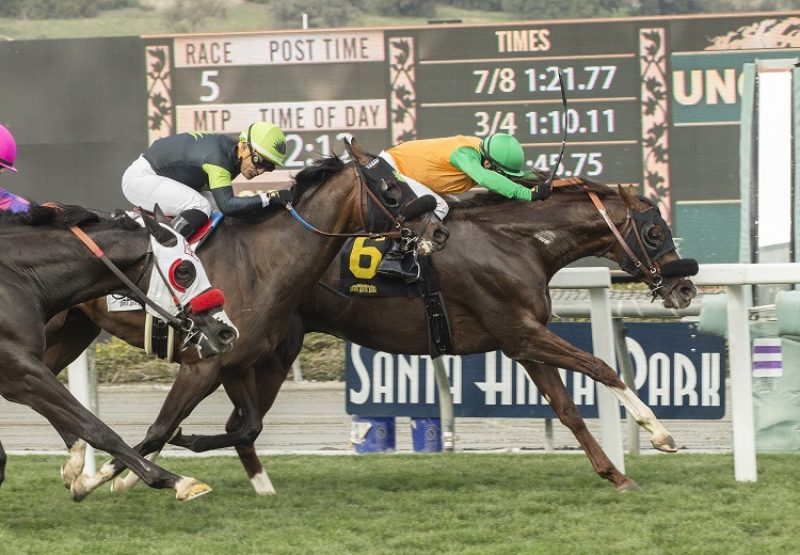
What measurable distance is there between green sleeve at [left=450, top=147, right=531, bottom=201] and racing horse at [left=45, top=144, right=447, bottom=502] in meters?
0.59

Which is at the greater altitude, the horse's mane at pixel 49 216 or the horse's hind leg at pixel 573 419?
the horse's mane at pixel 49 216

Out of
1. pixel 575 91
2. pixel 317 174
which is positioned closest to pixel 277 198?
pixel 317 174

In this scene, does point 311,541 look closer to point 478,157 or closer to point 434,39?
point 478,157

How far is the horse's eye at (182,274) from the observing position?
16.2 ft

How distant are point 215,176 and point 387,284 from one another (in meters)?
0.91

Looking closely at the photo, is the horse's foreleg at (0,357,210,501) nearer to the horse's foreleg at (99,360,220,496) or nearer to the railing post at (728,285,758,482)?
the horse's foreleg at (99,360,220,496)

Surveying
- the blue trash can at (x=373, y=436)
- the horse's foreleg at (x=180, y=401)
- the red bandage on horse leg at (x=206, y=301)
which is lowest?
the blue trash can at (x=373, y=436)

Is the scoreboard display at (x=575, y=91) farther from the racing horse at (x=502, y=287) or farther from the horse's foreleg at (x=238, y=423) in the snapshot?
the horse's foreleg at (x=238, y=423)

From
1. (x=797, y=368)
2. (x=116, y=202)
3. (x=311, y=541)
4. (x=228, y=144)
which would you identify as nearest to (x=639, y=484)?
(x=797, y=368)

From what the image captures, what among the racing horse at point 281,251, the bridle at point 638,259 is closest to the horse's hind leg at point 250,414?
the racing horse at point 281,251

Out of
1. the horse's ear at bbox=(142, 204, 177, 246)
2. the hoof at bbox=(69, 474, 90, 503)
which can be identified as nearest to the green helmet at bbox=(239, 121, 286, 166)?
the horse's ear at bbox=(142, 204, 177, 246)

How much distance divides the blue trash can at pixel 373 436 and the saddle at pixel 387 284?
1151 millimetres

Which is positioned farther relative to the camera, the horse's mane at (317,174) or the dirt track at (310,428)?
the dirt track at (310,428)

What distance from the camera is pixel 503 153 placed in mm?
6023
